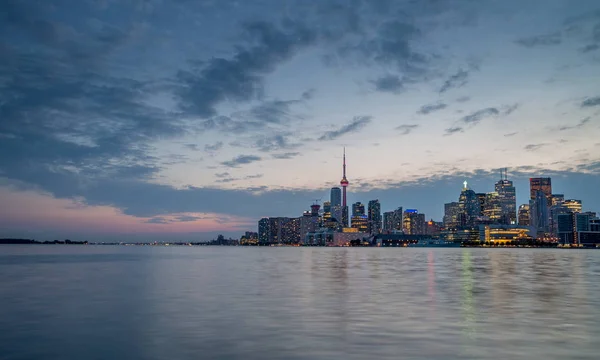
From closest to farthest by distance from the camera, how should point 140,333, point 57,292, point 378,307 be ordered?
1. point 140,333
2. point 378,307
3. point 57,292

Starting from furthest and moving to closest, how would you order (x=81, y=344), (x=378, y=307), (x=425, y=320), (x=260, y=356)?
(x=378, y=307) → (x=425, y=320) → (x=81, y=344) → (x=260, y=356)

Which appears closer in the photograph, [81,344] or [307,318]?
[81,344]

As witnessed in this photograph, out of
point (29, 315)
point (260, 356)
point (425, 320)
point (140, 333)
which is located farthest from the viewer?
point (29, 315)

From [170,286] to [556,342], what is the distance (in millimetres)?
40143

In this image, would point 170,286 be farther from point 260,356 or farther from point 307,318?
point 260,356

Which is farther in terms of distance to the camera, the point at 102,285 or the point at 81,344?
the point at 102,285

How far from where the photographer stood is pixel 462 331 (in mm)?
Answer: 27688

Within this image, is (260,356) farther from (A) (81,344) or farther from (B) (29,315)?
(B) (29,315)

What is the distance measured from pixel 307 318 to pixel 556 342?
14395 millimetres

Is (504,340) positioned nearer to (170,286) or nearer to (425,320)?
(425,320)

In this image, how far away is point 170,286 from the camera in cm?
5466

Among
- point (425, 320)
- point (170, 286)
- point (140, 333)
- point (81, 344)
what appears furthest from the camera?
point (170, 286)

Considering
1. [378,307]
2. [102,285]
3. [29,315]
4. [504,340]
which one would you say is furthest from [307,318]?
[102,285]

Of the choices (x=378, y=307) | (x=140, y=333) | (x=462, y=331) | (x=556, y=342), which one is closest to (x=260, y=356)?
(x=140, y=333)
